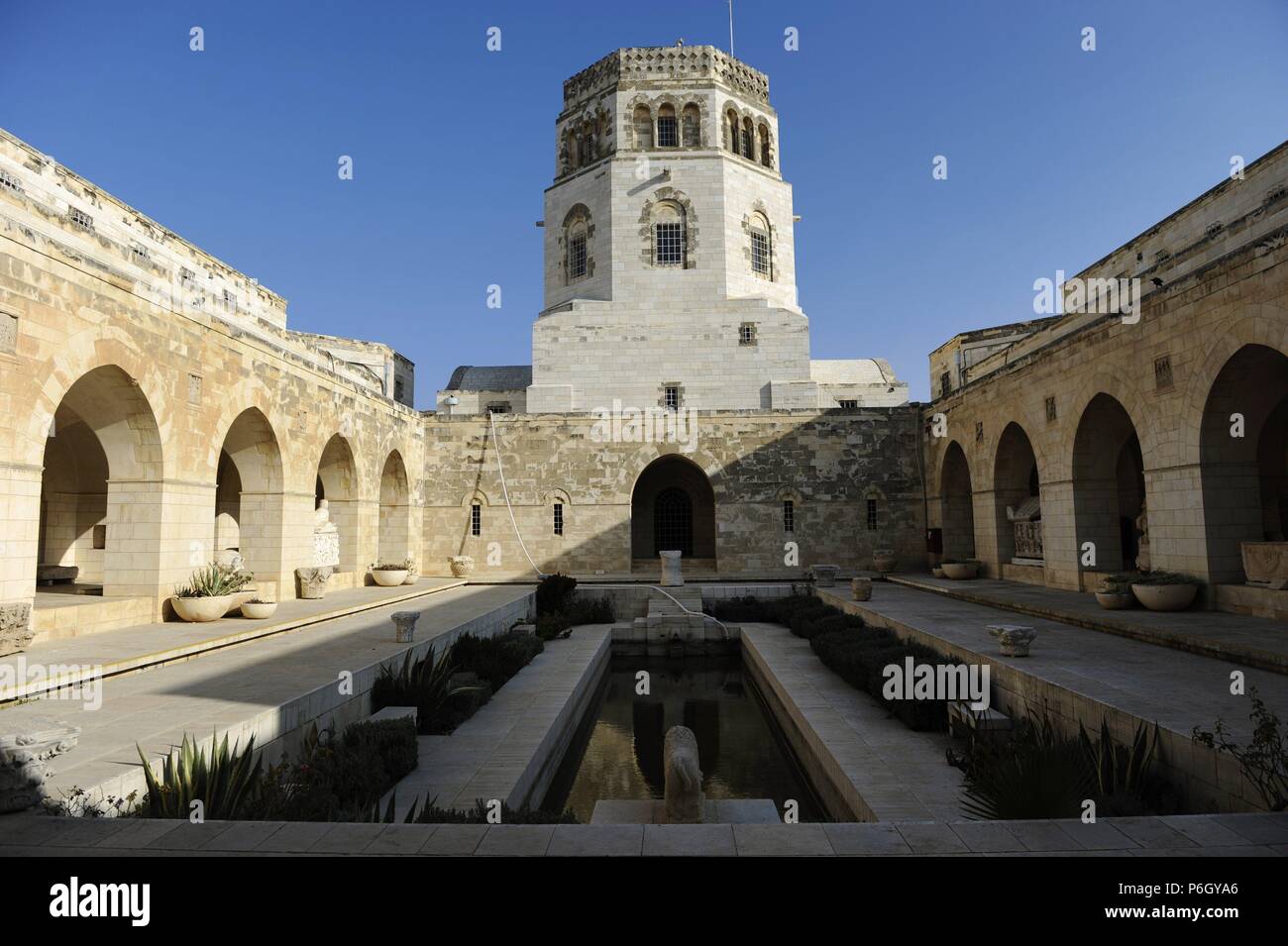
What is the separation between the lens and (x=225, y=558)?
14.7 metres

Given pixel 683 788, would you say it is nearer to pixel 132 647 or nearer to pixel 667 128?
pixel 132 647

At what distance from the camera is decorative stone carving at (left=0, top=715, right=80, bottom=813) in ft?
13.0

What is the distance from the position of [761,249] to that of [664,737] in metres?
20.9

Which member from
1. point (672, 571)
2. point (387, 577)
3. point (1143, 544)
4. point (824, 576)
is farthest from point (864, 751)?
point (387, 577)

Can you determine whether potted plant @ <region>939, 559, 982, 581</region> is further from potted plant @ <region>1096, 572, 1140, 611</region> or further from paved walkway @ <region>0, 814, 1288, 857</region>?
paved walkway @ <region>0, 814, 1288, 857</region>

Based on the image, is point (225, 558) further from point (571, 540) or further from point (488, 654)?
point (571, 540)

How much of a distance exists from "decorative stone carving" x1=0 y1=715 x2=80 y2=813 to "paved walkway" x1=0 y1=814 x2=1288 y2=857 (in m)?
0.12

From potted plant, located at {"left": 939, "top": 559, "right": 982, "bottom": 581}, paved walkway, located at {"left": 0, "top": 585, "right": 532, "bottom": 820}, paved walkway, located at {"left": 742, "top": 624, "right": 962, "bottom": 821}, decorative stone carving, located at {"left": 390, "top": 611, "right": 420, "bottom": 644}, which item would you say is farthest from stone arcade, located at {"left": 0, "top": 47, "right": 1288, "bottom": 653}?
paved walkway, located at {"left": 742, "top": 624, "right": 962, "bottom": 821}

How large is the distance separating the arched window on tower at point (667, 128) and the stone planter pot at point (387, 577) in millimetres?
17368

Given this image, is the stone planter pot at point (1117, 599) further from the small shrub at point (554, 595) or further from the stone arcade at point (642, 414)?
the small shrub at point (554, 595)

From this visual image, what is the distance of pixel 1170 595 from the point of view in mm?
10258

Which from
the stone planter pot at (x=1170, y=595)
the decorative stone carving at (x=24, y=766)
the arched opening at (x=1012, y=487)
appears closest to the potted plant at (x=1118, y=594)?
the stone planter pot at (x=1170, y=595)

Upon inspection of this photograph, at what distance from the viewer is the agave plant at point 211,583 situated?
10906mm

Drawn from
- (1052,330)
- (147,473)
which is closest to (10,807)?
(147,473)
